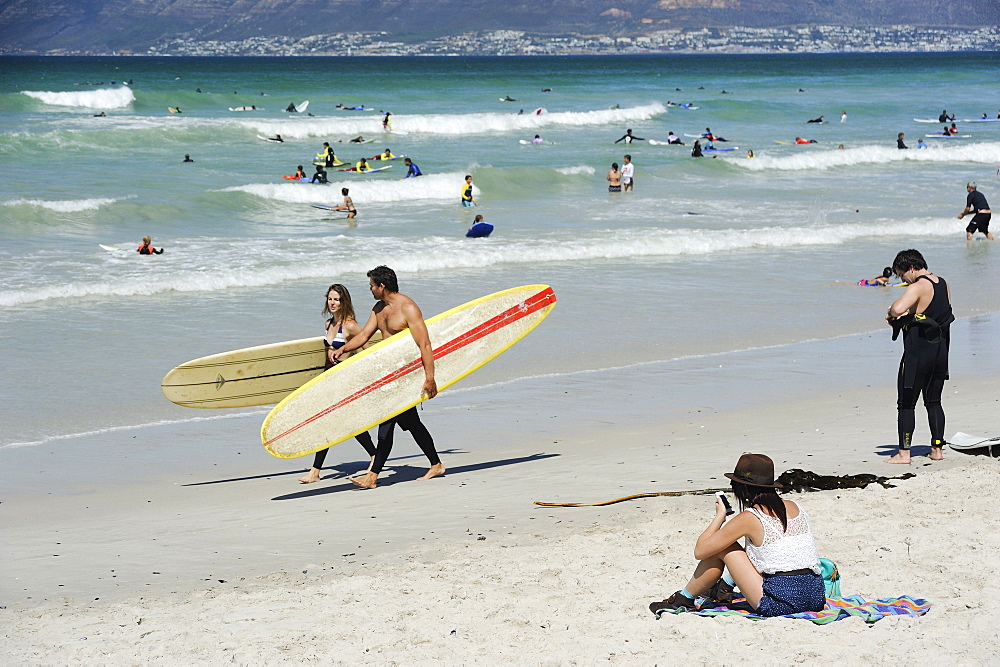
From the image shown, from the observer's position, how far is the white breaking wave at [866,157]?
116ft

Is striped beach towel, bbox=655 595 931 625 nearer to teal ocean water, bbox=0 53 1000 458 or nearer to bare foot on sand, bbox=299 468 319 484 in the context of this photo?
bare foot on sand, bbox=299 468 319 484

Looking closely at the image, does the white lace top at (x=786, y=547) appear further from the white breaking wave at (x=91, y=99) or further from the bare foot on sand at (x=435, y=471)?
the white breaking wave at (x=91, y=99)

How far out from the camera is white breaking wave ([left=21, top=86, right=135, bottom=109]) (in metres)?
56.8

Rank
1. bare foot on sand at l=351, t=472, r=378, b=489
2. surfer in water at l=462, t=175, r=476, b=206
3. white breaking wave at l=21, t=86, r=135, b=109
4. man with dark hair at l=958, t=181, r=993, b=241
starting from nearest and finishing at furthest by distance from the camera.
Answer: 1. bare foot on sand at l=351, t=472, r=378, b=489
2. man with dark hair at l=958, t=181, r=993, b=241
3. surfer in water at l=462, t=175, r=476, b=206
4. white breaking wave at l=21, t=86, r=135, b=109

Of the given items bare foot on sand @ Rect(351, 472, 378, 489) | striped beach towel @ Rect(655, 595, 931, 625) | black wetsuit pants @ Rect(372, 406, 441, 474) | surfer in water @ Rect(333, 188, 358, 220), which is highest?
surfer in water @ Rect(333, 188, 358, 220)

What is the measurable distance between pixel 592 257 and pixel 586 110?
4063 centimetres

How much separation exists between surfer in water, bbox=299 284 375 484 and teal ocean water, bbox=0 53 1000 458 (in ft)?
4.85

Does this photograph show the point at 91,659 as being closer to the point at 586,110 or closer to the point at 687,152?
the point at 687,152

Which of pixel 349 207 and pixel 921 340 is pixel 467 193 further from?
pixel 921 340

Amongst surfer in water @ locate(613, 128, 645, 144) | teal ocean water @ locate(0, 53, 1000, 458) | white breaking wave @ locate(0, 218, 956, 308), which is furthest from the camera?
surfer in water @ locate(613, 128, 645, 144)

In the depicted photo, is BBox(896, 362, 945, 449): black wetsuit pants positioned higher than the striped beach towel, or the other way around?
BBox(896, 362, 945, 449): black wetsuit pants

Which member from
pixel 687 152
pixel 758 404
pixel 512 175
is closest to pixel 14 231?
pixel 512 175

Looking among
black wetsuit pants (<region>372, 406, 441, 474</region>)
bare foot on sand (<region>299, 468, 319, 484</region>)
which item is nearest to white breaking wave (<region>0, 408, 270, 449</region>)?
bare foot on sand (<region>299, 468, 319, 484</region>)

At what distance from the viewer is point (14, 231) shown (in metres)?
21.0
